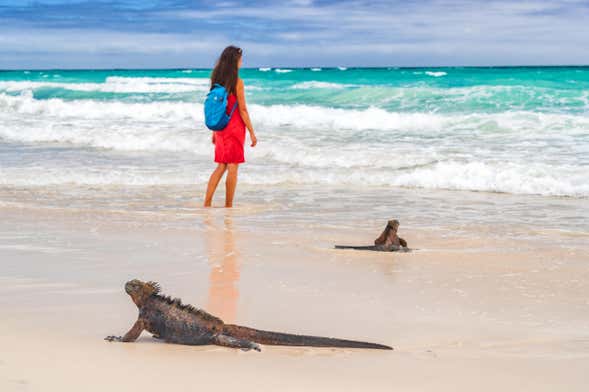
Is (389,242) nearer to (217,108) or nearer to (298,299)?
(298,299)

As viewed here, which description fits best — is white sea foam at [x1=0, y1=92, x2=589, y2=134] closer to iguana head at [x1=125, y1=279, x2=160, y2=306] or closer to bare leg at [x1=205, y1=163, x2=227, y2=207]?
bare leg at [x1=205, y1=163, x2=227, y2=207]

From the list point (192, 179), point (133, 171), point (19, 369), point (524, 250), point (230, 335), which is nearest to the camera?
point (19, 369)

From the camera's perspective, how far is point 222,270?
18.1ft

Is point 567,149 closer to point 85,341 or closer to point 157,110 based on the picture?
point 85,341

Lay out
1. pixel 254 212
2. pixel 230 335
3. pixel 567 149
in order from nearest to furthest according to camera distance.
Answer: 1. pixel 230 335
2. pixel 254 212
3. pixel 567 149

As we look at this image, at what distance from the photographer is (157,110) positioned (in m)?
28.8

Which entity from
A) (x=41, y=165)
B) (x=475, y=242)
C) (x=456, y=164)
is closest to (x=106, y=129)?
(x=41, y=165)

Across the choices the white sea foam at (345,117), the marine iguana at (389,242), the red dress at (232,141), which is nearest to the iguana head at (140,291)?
the marine iguana at (389,242)

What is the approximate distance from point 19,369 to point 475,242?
4451mm

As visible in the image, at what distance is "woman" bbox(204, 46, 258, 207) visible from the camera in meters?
8.36

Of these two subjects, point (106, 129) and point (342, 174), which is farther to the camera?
point (106, 129)

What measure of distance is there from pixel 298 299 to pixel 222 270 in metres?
0.95

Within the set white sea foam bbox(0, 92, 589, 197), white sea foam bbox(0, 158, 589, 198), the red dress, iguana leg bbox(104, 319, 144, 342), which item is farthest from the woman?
iguana leg bbox(104, 319, 144, 342)

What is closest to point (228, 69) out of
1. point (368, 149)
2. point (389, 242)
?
point (389, 242)
